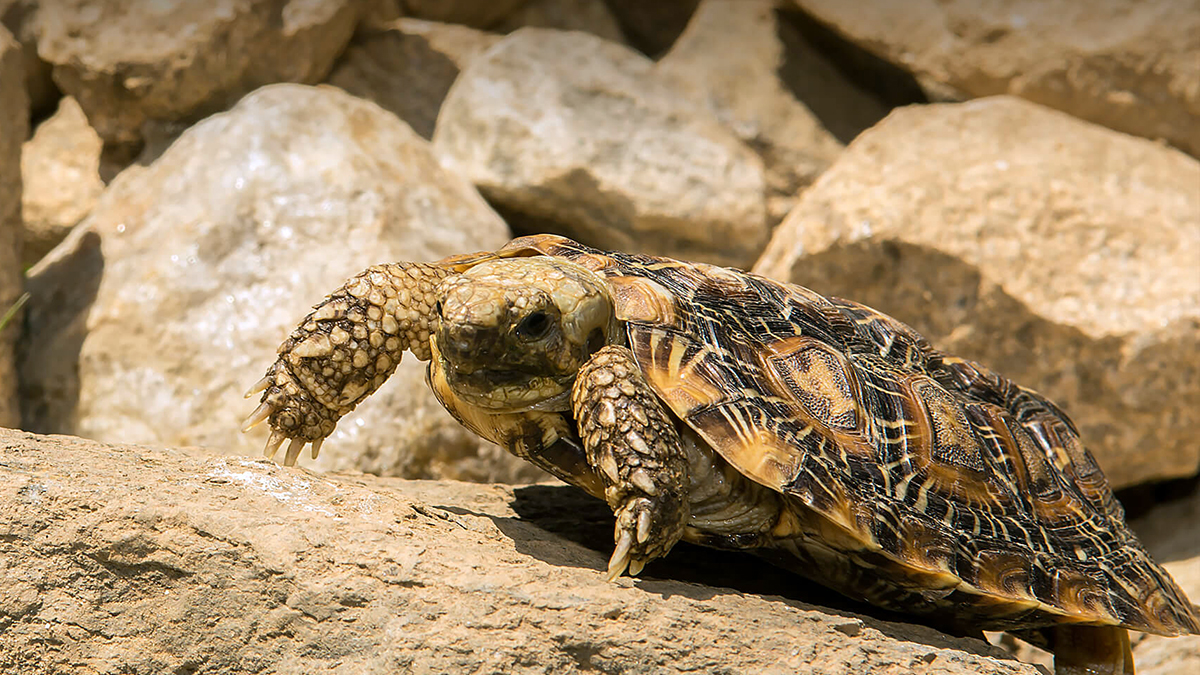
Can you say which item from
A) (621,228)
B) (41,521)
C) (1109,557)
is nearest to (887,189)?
(621,228)

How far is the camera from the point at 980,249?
445 centimetres

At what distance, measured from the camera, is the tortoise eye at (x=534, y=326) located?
212 centimetres

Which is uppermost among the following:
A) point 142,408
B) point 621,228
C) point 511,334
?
point 511,334

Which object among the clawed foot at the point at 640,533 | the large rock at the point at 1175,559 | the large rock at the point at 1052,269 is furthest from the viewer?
the large rock at the point at 1052,269

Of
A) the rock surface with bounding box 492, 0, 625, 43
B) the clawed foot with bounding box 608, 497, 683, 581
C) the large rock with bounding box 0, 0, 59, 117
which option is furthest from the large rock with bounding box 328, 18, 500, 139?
the clawed foot with bounding box 608, 497, 683, 581

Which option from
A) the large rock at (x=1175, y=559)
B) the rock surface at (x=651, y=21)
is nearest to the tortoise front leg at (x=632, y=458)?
the large rock at (x=1175, y=559)

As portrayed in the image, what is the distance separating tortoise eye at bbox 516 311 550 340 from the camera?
6.97ft

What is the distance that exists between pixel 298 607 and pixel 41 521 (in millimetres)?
525

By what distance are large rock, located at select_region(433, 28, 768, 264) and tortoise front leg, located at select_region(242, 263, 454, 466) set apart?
273 centimetres

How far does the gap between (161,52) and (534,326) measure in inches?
146

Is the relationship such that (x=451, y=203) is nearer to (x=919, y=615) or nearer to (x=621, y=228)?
(x=621, y=228)

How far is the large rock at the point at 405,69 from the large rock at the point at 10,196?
1734mm

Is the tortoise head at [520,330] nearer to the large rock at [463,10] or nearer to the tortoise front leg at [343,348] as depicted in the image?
the tortoise front leg at [343,348]

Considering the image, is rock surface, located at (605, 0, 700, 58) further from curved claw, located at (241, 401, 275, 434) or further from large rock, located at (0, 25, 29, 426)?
curved claw, located at (241, 401, 275, 434)
